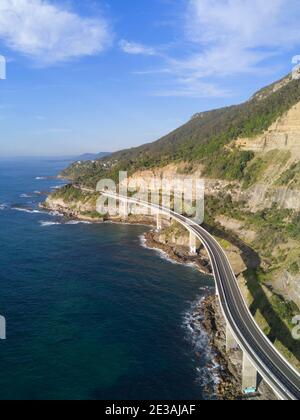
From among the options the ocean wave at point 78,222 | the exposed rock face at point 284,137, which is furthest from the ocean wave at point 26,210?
the exposed rock face at point 284,137

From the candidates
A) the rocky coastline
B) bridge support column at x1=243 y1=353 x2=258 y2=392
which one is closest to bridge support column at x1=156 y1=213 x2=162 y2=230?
the rocky coastline

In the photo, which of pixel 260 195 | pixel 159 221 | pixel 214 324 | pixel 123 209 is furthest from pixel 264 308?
pixel 123 209

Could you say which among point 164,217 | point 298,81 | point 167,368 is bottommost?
point 167,368

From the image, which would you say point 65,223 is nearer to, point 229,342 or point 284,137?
point 284,137

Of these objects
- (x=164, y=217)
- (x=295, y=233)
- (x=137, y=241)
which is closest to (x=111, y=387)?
(x=295, y=233)

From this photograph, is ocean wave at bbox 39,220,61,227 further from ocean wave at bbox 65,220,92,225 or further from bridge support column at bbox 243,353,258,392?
bridge support column at bbox 243,353,258,392
